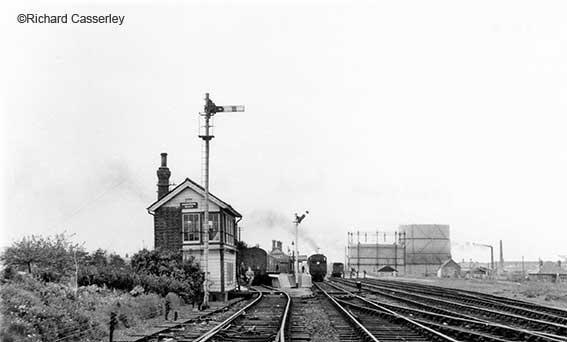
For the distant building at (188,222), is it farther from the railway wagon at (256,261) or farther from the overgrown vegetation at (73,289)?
the railway wagon at (256,261)

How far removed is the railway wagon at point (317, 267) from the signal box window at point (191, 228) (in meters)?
33.5

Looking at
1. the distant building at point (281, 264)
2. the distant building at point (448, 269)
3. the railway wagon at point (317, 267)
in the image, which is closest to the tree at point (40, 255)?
the distant building at point (281, 264)

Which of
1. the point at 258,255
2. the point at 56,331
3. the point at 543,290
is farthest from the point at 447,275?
the point at 56,331

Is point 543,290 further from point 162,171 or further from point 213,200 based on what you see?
point 162,171

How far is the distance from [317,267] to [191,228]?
34.1m

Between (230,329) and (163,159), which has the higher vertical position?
(163,159)

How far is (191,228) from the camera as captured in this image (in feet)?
109

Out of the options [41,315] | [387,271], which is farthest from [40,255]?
[387,271]

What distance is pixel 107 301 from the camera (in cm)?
1888

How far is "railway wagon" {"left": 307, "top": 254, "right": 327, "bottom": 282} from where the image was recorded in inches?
2589

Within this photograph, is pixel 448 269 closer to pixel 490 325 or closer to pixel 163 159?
pixel 163 159

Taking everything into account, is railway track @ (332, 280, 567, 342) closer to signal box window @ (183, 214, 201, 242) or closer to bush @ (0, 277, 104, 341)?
bush @ (0, 277, 104, 341)

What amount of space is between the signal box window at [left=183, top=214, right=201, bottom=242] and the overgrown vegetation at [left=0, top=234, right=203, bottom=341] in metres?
2.01

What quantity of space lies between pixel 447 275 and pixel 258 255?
47344mm
